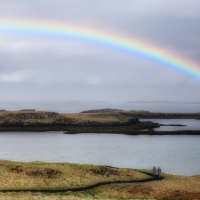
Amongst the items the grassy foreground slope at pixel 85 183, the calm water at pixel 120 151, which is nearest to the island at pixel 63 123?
the calm water at pixel 120 151

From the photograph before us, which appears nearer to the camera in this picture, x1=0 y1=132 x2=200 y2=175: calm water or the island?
x1=0 y1=132 x2=200 y2=175: calm water

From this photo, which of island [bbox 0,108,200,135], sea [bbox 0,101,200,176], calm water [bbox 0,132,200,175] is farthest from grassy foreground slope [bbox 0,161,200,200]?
island [bbox 0,108,200,135]

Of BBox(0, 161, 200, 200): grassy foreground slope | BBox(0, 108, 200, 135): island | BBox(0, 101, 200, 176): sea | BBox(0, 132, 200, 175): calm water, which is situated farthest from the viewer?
BBox(0, 108, 200, 135): island

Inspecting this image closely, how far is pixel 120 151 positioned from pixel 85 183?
1507 inches

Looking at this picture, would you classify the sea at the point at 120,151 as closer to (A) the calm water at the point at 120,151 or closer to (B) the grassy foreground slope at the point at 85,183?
(A) the calm water at the point at 120,151

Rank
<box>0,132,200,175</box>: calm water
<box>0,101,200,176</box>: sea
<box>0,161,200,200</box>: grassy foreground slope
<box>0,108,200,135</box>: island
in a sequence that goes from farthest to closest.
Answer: <box>0,108,200,135</box>: island → <box>0,132,200,175</box>: calm water → <box>0,101,200,176</box>: sea → <box>0,161,200,200</box>: grassy foreground slope

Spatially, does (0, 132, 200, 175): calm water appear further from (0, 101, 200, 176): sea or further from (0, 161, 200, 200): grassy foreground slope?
(0, 161, 200, 200): grassy foreground slope

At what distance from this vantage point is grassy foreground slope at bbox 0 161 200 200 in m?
34.3

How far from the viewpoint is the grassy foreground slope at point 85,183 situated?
3425cm

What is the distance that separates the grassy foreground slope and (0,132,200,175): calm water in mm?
12990

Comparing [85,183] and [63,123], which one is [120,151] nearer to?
[85,183]

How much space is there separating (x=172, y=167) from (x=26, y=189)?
30476mm

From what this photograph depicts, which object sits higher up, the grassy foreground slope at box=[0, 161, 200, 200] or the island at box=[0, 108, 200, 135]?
the island at box=[0, 108, 200, 135]

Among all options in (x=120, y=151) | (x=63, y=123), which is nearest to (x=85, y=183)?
(x=120, y=151)
